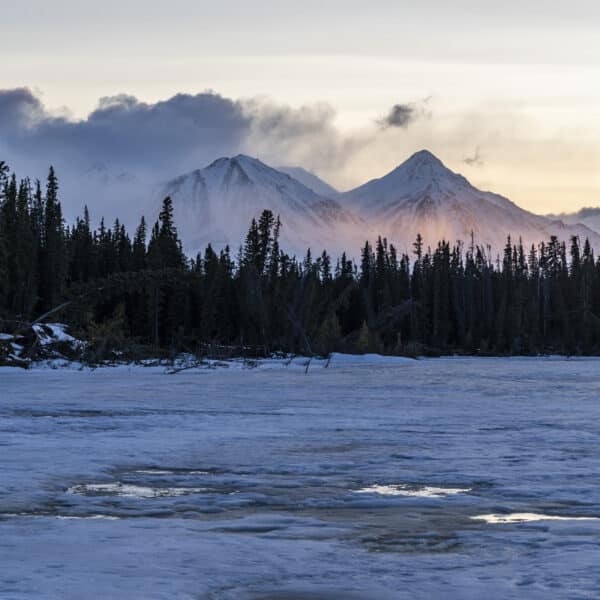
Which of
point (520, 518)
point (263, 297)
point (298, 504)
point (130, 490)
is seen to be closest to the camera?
point (520, 518)

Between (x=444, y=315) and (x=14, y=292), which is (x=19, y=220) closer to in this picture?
(x=14, y=292)

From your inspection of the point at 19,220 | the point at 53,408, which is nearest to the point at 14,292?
the point at 19,220

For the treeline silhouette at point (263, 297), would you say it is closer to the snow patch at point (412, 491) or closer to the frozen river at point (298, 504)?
the frozen river at point (298, 504)

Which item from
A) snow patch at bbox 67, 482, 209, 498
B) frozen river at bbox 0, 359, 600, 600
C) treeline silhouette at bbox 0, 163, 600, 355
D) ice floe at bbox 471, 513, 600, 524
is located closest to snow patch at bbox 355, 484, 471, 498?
frozen river at bbox 0, 359, 600, 600

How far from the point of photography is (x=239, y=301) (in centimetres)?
7612

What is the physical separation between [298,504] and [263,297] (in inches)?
2252

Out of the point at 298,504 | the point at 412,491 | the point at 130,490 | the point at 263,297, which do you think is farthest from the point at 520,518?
the point at 263,297

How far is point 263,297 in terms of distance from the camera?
65562 mm

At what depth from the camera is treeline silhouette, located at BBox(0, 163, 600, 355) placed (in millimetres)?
59438

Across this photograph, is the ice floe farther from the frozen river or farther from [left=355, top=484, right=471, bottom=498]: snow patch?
[left=355, top=484, right=471, bottom=498]: snow patch

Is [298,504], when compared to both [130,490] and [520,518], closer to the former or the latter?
[130,490]

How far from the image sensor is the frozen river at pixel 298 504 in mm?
5730

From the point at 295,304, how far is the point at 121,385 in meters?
30.8

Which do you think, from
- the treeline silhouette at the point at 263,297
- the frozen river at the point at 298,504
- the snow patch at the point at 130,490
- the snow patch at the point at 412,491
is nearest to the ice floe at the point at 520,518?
the frozen river at the point at 298,504
